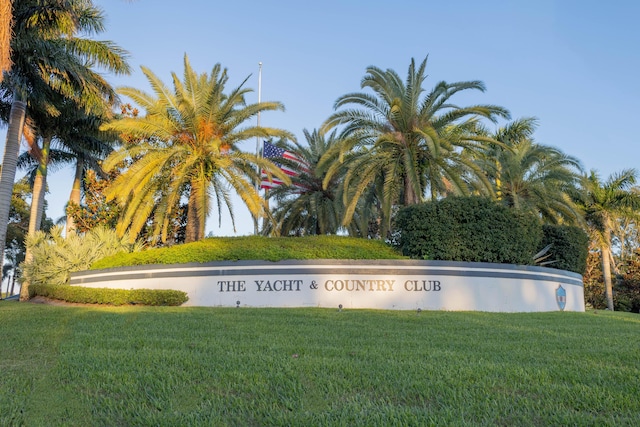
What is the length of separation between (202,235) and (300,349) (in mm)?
12954

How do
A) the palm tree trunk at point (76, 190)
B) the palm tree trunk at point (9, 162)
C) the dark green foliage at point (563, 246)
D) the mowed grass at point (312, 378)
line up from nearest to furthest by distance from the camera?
1. the mowed grass at point (312, 378)
2. the dark green foliage at point (563, 246)
3. the palm tree trunk at point (9, 162)
4. the palm tree trunk at point (76, 190)

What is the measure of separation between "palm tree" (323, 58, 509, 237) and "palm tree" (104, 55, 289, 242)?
2909mm

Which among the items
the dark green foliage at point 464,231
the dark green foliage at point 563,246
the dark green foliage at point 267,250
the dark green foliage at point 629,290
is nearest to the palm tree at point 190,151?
the dark green foliage at point 267,250

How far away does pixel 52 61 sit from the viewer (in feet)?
58.2

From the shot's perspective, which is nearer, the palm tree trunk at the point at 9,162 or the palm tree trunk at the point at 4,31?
the palm tree trunk at the point at 4,31

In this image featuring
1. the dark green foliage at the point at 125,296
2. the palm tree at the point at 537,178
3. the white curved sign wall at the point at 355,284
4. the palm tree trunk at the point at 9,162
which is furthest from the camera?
the palm tree at the point at 537,178

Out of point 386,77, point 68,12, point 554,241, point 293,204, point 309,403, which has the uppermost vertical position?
point 68,12

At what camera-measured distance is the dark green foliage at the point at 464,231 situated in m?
15.4

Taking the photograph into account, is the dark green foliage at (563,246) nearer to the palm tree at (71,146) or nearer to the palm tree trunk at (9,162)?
the palm tree at (71,146)

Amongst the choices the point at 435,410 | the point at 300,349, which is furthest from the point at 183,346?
the point at 435,410

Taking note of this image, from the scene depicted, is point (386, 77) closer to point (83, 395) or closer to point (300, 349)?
point (300, 349)

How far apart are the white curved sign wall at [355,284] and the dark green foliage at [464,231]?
40 centimetres

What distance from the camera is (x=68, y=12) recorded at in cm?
1784

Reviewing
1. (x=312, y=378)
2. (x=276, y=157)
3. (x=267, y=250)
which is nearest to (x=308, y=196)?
(x=276, y=157)
